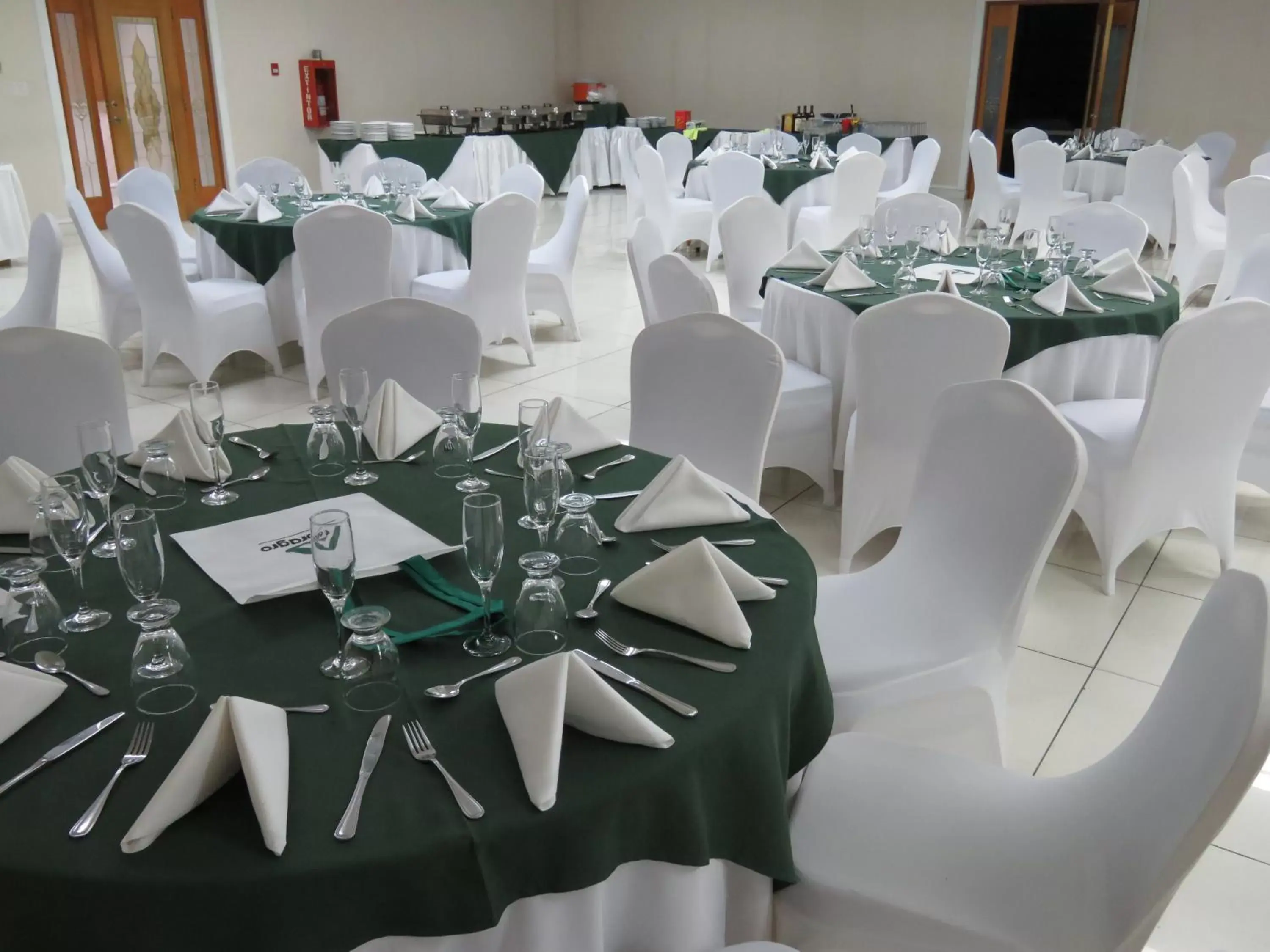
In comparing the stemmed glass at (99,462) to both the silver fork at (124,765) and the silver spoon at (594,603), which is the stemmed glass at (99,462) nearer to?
the silver fork at (124,765)

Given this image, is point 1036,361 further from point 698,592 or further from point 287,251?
point 287,251

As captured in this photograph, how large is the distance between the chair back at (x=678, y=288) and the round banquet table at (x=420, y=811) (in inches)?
76.9

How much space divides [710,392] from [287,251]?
3.40m

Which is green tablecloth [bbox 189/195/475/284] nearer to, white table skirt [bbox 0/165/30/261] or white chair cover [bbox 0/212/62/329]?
white chair cover [bbox 0/212/62/329]

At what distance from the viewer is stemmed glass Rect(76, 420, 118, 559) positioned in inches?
76.4

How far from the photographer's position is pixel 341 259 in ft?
15.9

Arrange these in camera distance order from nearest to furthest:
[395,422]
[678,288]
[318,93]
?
1. [395,422]
2. [678,288]
3. [318,93]

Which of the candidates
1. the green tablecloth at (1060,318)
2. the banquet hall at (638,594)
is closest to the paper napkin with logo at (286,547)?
the banquet hall at (638,594)

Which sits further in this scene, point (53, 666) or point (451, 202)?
point (451, 202)

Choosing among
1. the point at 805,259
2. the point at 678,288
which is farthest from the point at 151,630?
the point at 805,259

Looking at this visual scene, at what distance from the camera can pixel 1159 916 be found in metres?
1.30

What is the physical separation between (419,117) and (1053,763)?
42.9ft

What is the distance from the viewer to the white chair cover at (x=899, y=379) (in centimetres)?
307

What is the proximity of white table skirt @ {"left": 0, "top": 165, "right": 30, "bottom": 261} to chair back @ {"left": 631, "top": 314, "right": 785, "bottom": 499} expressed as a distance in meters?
7.80
